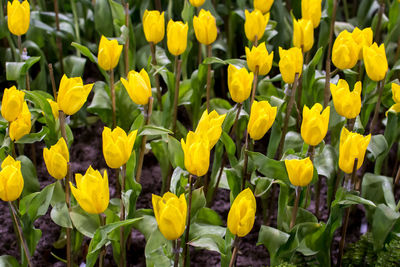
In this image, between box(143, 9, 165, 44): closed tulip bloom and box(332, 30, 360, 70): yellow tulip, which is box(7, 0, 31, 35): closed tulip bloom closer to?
box(143, 9, 165, 44): closed tulip bloom

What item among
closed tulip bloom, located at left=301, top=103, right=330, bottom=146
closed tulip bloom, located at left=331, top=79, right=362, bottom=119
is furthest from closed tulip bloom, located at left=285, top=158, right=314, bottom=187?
closed tulip bloom, located at left=331, top=79, right=362, bottom=119

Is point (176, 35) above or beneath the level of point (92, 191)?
above

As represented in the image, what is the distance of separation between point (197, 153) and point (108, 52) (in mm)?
564

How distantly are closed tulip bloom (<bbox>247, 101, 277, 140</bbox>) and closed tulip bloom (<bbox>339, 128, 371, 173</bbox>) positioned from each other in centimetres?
20

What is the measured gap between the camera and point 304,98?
2162mm

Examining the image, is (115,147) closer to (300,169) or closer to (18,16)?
(300,169)

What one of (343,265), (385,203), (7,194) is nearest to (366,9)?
(385,203)

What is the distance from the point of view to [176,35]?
1.83m

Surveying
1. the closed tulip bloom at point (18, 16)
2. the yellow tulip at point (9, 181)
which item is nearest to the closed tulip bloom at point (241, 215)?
the yellow tulip at point (9, 181)

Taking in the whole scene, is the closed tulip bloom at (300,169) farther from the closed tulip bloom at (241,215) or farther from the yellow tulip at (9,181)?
the yellow tulip at (9,181)

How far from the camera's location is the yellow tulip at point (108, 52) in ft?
5.87

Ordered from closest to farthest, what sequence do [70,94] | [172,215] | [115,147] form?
[172,215] < [115,147] < [70,94]

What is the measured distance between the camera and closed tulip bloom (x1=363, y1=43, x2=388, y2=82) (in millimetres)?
1695

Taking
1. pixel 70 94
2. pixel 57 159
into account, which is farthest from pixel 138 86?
pixel 57 159
